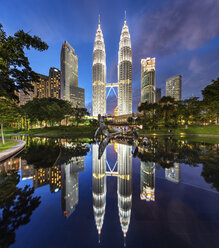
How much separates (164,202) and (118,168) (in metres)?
4.00

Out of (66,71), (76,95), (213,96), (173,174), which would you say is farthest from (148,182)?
(66,71)

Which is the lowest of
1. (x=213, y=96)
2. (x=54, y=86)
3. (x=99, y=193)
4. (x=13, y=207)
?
(x=99, y=193)

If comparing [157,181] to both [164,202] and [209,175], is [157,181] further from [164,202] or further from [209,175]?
[209,175]

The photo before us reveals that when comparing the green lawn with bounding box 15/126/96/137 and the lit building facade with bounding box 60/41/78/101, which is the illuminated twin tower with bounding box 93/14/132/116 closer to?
the lit building facade with bounding box 60/41/78/101

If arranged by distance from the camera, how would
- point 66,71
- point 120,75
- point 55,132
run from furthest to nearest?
point 66,71 < point 120,75 < point 55,132

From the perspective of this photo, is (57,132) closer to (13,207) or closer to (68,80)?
(13,207)

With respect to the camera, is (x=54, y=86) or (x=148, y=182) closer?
(x=148, y=182)

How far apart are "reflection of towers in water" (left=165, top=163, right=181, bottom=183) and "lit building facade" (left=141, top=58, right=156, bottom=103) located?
186325 mm

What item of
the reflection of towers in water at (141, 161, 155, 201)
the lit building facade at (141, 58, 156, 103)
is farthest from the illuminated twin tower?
the reflection of towers in water at (141, 161, 155, 201)

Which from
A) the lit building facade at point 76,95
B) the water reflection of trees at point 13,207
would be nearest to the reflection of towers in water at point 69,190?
the water reflection of trees at point 13,207

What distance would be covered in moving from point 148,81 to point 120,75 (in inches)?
2460

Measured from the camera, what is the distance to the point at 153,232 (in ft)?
9.73

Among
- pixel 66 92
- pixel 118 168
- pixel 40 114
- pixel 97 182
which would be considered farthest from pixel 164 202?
pixel 66 92

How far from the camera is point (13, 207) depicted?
12.6 ft
